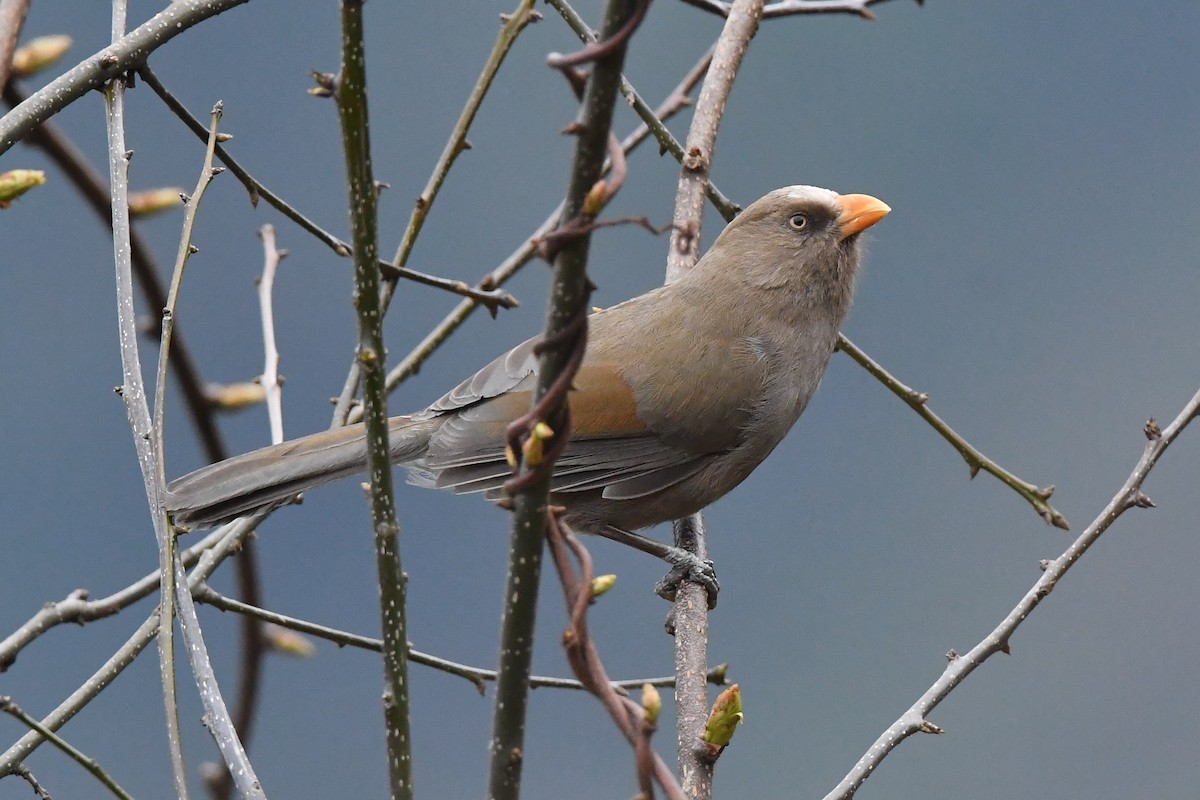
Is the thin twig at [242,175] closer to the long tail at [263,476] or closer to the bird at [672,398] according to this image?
the long tail at [263,476]

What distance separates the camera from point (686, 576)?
3529 millimetres

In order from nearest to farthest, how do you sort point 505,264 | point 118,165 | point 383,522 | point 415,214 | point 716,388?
point 383,522
point 118,165
point 415,214
point 505,264
point 716,388

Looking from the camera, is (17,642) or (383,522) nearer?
(383,522)

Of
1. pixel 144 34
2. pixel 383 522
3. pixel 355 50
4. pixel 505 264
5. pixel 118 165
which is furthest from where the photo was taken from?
pixel 505 264

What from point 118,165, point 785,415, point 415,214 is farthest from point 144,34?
point 785,415

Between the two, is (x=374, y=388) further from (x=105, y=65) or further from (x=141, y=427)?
(x=105, y=65)

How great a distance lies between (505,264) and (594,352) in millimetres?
635

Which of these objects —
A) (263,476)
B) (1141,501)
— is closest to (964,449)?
(1141,501)

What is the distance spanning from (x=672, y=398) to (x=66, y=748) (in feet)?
6.68

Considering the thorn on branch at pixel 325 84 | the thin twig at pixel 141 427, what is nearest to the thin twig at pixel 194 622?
the thin twig at pixel 141 427

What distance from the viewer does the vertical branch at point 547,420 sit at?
4.03 feet

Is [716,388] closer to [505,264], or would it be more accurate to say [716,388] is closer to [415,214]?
[505,264]

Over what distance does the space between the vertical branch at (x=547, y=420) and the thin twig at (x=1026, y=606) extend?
40.2 inches

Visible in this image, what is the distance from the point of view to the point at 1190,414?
269cm
